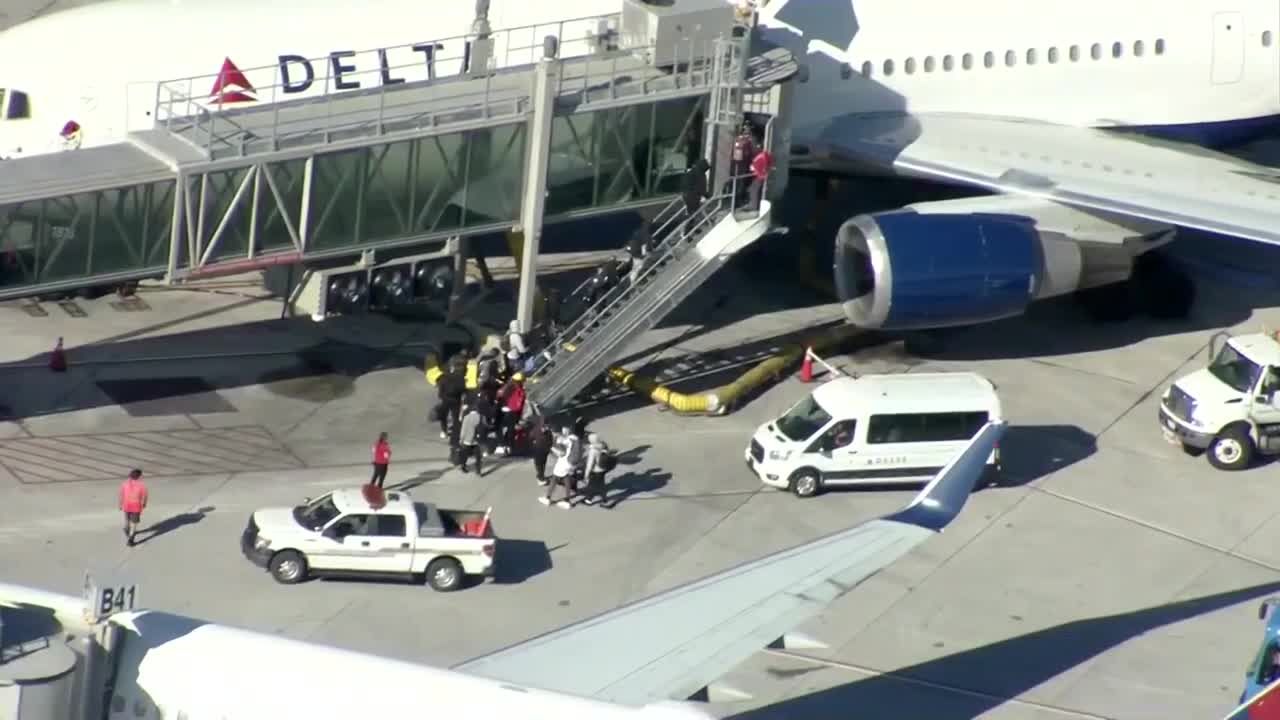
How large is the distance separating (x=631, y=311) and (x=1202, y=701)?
33.7 ft

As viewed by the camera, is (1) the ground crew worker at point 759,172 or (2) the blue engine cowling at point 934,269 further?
(2) the blue engine cowling at point 934,269

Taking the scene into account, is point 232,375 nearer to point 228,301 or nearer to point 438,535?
point 228,301

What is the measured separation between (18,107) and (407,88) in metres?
6.23

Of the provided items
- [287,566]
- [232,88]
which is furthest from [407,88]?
[287,566]

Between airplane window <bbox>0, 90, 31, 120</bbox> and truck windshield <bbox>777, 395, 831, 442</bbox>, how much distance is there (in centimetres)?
1224

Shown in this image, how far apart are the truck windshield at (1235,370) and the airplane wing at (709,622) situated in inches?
360

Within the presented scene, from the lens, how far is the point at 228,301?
109 feet

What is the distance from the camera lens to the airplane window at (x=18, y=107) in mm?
31812

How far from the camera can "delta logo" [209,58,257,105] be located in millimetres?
31281

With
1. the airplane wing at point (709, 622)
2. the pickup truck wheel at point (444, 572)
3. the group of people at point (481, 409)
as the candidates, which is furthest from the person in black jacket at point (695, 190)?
the airplane wing at point (709, 622)

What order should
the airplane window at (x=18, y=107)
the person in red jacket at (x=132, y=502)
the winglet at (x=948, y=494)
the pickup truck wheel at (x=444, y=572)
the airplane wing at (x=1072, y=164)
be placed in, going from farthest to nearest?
the airplane window at (x=18, y=107) → the airplane wing at (x=1072, y=164) → the person in red jacket at (x=132, y=502) → the pickup truck wheel at (x=444, y=572) → the winglet at (x=948, y=494)

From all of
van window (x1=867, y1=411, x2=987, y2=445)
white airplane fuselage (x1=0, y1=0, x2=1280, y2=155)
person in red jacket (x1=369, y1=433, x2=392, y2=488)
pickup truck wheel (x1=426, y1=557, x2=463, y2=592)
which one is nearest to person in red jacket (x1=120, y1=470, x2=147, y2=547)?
person in red jacket (x1=369, y1=433, x2=392, y2=488)

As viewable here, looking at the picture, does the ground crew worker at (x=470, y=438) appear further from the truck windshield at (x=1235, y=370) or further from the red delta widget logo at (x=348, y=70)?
the truck windshield at (x=1235, y=370)

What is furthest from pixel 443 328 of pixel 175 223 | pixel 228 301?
pixel 175 223
